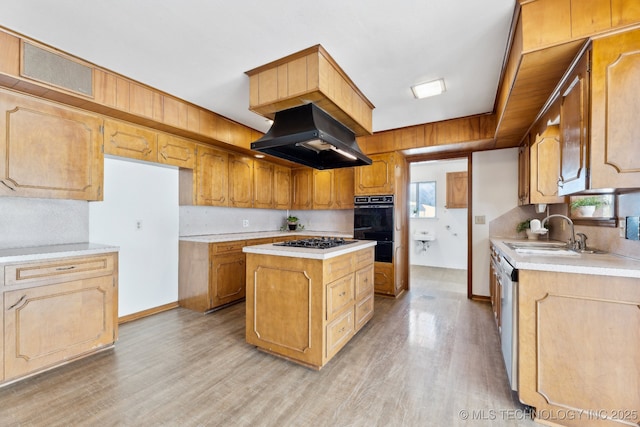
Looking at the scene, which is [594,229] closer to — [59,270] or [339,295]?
[339,295]

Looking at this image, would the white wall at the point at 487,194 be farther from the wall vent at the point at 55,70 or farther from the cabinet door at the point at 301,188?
the wall vent at the point at 55,70

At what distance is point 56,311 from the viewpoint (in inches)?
82.2

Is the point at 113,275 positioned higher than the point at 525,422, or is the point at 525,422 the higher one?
the point at 113,275

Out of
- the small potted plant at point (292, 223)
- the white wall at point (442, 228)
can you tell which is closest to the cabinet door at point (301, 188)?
the small potted plant at point (292, 223)

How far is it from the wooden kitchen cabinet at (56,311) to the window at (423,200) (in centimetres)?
578

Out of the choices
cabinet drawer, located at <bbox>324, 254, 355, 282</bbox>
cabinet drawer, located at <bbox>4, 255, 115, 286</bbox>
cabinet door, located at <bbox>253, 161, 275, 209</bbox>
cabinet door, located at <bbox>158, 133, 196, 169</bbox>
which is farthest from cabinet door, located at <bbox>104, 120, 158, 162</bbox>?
cabinet drawer, located at <bbox>324, 254, 355, 282</bbox>

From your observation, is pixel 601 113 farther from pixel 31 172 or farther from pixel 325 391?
pixel 31 172

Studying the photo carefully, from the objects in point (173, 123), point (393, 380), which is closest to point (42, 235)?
point (173, 123)

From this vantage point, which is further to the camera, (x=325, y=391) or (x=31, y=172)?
(x=31, y=172)

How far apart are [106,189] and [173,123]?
102cm

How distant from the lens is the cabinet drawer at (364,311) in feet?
8.84

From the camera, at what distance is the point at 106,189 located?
9.67 ft

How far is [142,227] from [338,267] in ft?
8.25

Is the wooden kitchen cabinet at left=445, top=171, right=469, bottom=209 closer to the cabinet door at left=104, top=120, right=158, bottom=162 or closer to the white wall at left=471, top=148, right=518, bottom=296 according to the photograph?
the white wall at left=471, top=148, right=518, bottom=296
